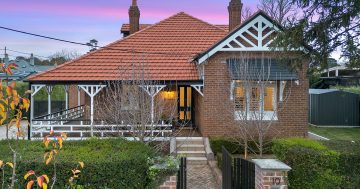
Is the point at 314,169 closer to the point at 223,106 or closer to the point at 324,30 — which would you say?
the point at 324,30

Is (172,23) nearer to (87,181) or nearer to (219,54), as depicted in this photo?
(219,54)

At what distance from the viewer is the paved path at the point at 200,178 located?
34.3 ft

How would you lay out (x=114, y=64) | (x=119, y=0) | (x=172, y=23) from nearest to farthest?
(x=114, y=64) → (x=119, y=0) → (x=172, y=23)

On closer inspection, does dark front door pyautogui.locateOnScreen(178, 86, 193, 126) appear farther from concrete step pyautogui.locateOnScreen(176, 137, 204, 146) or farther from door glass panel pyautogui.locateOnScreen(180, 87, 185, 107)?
concrete step pyautogui.locateOnScreen(176, 137, 204, 146)

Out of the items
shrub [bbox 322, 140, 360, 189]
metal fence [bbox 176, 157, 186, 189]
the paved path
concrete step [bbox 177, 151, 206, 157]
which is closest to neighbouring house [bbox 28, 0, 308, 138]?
concrete step [bbox 177, 151, 206, 157]

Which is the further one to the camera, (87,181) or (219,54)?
(219,54)

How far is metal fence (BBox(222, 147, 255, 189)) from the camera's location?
290 inches

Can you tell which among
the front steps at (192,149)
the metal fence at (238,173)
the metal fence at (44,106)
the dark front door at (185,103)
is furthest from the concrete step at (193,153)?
the metal fence at (44,106)

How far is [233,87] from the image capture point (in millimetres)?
14516

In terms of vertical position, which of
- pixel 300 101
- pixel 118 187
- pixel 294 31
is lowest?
pixel 118 187

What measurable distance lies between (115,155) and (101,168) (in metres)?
0.47

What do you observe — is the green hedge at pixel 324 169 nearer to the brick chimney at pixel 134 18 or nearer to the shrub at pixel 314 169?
the shrub at pixel 314 169

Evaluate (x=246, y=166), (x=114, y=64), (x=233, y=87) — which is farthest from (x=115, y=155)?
(x=114, y=64)

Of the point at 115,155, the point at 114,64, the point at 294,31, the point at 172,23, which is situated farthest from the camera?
the point at 172,23
